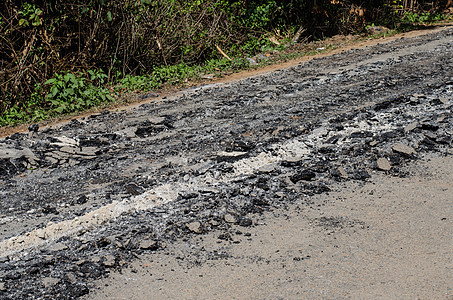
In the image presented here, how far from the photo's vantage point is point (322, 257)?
2.51 m

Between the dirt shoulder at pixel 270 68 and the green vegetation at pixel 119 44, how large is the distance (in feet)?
1.17

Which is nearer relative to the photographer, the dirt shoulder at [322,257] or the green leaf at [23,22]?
the dirt shoulder at [322,257]

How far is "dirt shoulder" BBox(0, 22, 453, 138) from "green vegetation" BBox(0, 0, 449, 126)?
356mm

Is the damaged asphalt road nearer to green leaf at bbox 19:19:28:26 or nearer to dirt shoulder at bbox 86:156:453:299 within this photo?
dirt shoulder at bbox 86:156:453:299

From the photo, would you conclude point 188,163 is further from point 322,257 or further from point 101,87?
point 101,87

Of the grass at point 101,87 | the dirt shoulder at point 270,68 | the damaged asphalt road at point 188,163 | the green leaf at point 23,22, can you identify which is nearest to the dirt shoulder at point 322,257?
the damaged asphalt road at point 188,163

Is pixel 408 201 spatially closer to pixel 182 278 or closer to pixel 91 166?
pixel 182 278

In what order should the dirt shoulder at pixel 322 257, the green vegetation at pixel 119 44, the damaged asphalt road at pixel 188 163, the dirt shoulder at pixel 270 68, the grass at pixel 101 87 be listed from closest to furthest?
the dirt shoulder at pixel 322 257
the damaged asphalt road at pixel 188 163
the dirt shoulder at pixel 270 68
the grass at pixel 101 87
the green vegetation at pixel 119 44

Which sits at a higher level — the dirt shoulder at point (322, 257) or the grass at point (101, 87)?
the dirt shoulder at point (322, 257)

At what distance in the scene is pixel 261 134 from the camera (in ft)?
14.8

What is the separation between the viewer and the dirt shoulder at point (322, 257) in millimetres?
2260

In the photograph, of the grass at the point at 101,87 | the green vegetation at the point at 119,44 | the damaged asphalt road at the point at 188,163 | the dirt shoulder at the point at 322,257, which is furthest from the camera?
the green vegetation at the point at 119,44

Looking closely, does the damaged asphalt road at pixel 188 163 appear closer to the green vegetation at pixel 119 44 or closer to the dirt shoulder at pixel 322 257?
the dirt shoulder at pixel 322 257

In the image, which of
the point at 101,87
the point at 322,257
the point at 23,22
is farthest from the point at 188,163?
the point at 23,22
